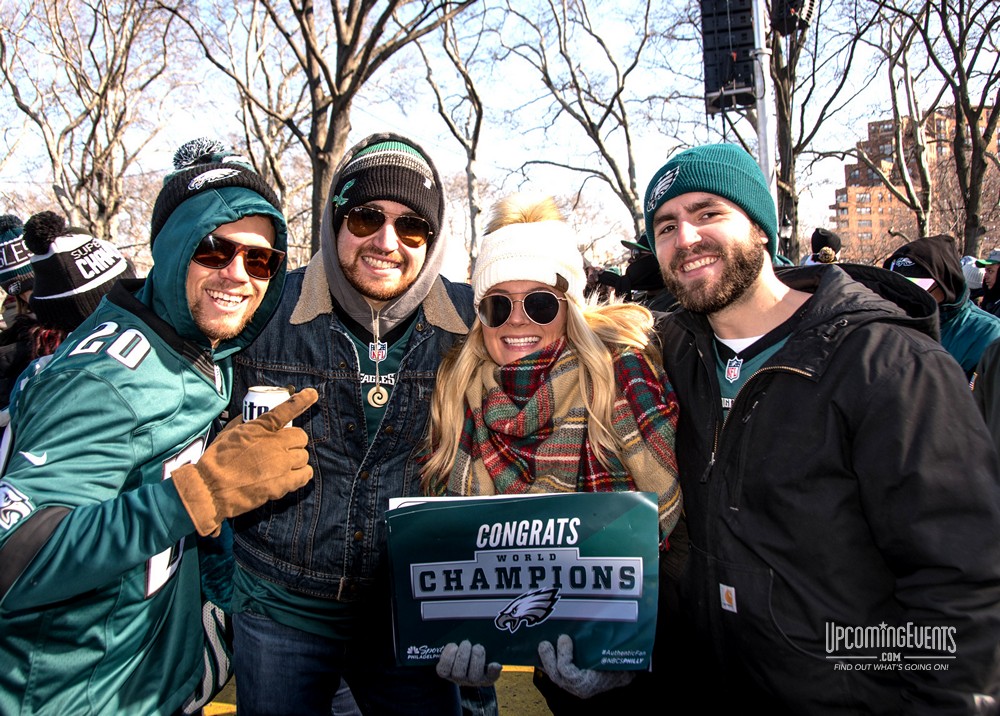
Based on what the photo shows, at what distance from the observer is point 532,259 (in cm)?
232

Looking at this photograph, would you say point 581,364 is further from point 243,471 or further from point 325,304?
point 243,471

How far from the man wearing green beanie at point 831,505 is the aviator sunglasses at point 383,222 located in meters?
1.07

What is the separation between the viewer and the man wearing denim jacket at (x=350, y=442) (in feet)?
7.49

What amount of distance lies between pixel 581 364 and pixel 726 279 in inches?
23.2

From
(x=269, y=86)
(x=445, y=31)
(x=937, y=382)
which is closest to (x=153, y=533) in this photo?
(x=937, y=382)

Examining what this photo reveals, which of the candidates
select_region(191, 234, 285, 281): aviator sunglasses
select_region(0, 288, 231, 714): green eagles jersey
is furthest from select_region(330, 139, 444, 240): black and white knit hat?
select_region(0, 288, 231, 714): green eagles jersey

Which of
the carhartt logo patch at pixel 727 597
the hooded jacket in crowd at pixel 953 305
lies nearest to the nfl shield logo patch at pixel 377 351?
the carhartt logo patch at pixel 727 597

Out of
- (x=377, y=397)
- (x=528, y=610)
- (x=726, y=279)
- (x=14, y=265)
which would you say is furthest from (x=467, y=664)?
(x=14, y=265)

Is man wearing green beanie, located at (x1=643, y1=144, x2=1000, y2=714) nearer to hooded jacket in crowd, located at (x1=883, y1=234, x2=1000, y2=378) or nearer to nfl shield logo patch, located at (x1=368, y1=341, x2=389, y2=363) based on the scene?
nfl shield logo patch, located at (x1=368, y1=341, x2=389, y2=363)

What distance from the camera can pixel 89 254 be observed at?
11.3 feet

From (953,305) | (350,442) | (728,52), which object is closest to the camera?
(350,442)

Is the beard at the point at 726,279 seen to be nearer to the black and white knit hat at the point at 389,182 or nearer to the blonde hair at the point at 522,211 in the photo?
the blonde hair at the point at 522,211

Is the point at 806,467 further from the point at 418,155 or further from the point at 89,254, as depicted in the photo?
the point at 89,254

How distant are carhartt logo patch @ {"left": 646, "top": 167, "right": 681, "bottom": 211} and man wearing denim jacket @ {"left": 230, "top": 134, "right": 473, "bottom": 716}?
2.84 feet
